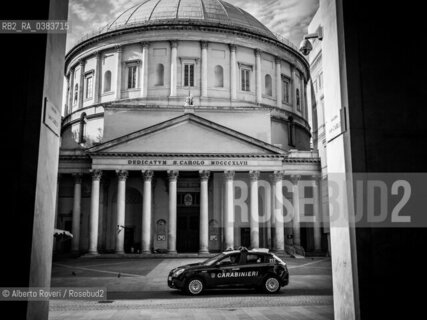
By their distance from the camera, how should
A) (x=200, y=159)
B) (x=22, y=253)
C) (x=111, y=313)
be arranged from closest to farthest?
(x=22, y=253)
(x=111, y=313)
(x=200, y=159)

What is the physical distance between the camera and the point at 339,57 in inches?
268

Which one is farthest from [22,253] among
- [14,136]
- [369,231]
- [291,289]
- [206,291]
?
[291,289]

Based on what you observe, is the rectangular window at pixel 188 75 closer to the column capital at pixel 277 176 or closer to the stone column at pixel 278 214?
the column capital at pixel 277 176

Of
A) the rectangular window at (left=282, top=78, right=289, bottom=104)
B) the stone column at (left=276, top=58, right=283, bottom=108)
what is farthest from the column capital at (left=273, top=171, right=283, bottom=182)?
the rectangular window at (left=282, top=78, right=289, bottom=104)

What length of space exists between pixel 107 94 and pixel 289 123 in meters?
21.7

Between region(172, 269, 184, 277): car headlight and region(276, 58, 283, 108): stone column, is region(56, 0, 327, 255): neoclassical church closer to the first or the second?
region(276, 58, 283, 108): stone column

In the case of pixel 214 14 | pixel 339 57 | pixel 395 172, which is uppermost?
pixel 214 14

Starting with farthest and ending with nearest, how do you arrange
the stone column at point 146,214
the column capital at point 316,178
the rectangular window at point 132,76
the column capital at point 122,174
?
the rectangular window at point 132,76
the column capital at point 316,178
the column capital at point 122,174
the stone column at point 146,214

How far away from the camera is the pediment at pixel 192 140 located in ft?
131

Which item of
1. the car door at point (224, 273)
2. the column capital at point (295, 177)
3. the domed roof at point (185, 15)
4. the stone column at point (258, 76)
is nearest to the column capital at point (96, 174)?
the column capital at point (295, 177)

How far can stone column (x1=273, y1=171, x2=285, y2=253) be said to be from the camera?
131ft

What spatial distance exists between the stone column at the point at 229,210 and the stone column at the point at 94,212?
11.3 m

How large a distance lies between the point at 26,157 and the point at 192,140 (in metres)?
34.6

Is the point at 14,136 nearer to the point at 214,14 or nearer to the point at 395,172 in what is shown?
the point at 395,172
